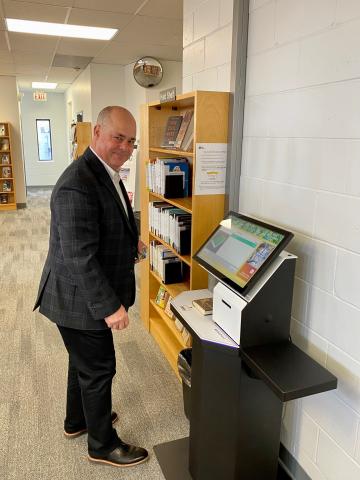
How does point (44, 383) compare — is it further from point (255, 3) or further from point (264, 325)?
point (255, 3)

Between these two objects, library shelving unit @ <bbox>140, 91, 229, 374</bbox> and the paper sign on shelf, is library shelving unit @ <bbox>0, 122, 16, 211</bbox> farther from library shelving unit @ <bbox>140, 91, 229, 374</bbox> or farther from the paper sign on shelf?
the paper sign on shelf

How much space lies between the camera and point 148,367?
272 centimetres

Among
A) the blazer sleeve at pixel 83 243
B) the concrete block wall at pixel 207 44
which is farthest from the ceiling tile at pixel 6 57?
the blazer sleeve at pixel 83 243

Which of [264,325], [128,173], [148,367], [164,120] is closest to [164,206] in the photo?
[164,120]

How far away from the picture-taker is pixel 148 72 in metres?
5.47

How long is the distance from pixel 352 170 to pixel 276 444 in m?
1.18

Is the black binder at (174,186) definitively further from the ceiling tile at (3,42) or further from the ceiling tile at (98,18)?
the ceiling tile at (3,42)

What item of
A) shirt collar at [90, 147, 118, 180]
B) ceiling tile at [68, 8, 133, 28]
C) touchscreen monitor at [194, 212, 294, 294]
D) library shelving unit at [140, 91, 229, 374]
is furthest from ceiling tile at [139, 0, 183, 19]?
touchscreen monitor at [194, 212, 294, 294]

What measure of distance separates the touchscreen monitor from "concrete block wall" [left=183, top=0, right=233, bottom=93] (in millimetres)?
948

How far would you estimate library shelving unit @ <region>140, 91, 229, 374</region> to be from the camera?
204cm

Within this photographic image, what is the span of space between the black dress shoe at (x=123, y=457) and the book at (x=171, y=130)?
179 cm

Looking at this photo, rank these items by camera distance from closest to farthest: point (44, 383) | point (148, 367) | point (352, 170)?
point (352, 170) → point (44, 383) → point (148, 367)

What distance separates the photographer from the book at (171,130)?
266 centimetres

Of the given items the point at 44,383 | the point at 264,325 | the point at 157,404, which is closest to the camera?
the point at 264,325
